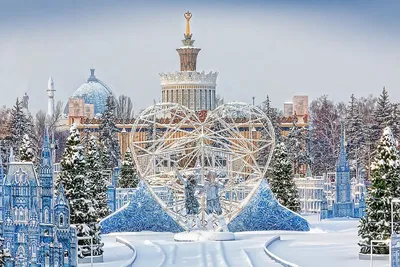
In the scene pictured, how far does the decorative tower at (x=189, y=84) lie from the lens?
9125 cm

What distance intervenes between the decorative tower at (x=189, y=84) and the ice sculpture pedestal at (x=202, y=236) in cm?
4728

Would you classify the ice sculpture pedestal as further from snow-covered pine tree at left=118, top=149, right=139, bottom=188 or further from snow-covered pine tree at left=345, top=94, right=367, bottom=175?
snow-covered pine tree at left=345, top=94, right=367, bottom=175

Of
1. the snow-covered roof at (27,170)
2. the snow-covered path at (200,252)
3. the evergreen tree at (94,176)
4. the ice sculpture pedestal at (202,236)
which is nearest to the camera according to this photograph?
the snow-covered roof at (27,170)

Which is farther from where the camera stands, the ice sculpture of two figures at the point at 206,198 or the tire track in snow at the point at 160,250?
the ice sculpture of two figures at the point at 206,198

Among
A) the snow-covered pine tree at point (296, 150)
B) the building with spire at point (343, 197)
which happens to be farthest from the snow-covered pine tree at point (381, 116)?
the building with spire at point (343, 197)

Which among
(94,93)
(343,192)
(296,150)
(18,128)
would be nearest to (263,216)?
(343,192)

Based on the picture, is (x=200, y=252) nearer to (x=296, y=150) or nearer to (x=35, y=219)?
(x=35, y=219)

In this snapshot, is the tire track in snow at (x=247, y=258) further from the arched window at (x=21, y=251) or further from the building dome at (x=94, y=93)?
the building dome at (x=94, y=93)

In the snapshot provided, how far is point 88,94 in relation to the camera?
120 meters

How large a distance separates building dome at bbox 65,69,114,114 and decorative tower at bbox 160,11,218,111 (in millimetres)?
23064

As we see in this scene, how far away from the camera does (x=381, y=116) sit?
238ft

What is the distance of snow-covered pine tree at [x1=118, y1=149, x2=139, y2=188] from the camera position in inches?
2204

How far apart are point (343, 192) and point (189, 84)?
3968 centimetres

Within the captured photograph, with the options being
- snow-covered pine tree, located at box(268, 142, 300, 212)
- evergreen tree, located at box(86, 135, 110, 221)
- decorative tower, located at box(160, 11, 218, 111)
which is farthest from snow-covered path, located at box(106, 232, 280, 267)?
decorative tower, located at box(160, 11, 218, 111)
